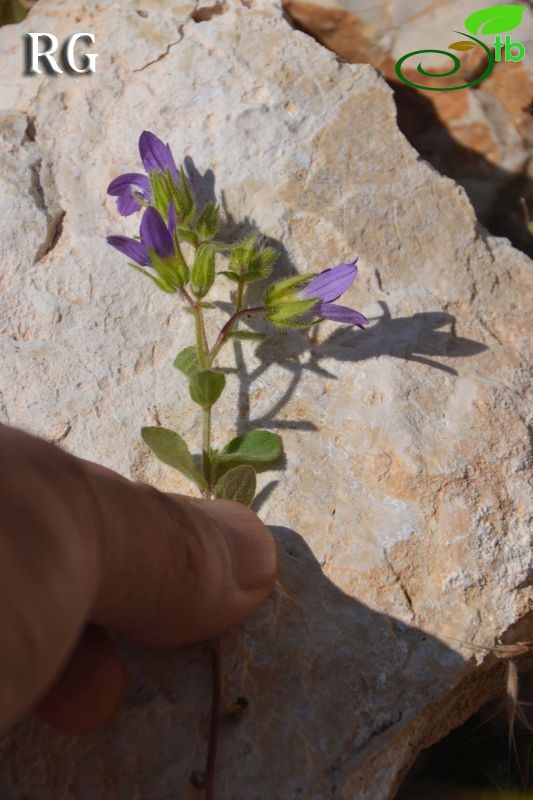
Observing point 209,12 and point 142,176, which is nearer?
point 142,176

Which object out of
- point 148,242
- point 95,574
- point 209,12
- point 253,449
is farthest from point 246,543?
point 209,12

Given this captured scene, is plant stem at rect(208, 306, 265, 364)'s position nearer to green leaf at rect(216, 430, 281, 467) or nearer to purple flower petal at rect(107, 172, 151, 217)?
green leaf at rect(216, 430, 281, 467)

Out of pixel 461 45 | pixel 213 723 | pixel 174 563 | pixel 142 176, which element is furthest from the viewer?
pixel 461 45

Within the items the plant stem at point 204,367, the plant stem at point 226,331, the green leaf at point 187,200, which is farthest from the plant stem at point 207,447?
the green leaf at point 187,200

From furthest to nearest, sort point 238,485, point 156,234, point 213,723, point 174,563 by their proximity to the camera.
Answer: point 156,234
point 238,485
point 213,723
point 174,563

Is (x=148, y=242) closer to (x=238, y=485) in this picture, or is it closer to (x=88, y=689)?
(x=238, y=485)

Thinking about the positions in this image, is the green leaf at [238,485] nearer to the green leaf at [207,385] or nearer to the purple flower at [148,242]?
the green leaf at [207,385]

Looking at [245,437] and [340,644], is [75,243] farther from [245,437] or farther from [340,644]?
[340,644]
